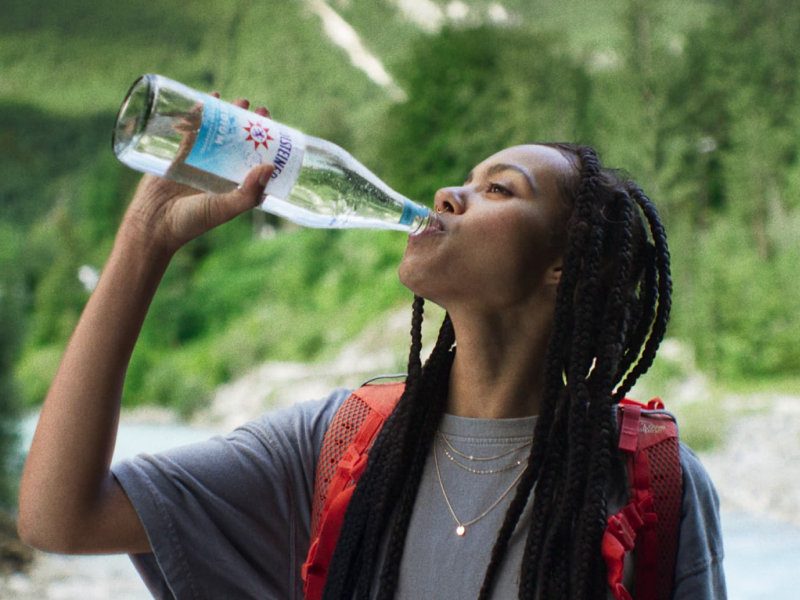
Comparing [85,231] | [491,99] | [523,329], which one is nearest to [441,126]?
[491,99]

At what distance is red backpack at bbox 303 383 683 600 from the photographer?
2.50ft

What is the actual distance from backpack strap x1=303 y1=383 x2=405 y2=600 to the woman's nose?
0.22 meters

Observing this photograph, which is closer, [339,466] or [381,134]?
[339,466]

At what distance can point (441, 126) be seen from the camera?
13.1 ft

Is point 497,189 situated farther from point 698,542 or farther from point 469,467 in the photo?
point 698,542

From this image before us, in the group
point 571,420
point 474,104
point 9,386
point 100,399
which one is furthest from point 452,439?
point 474,104

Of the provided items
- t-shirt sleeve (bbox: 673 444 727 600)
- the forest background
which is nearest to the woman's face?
t-shirt sleeve (bbox: 673 444 727 600)

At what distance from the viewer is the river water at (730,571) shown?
100 inches

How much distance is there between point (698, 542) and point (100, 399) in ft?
1.86

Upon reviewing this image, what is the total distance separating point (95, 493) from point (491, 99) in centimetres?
341

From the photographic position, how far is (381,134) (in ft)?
13.2

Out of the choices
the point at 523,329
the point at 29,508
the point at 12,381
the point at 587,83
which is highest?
the point at 587,83

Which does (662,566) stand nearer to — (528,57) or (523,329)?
(523,329)

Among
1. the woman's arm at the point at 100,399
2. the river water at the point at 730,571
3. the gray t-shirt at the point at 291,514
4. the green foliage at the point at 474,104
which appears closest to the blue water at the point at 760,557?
the river water at the point at 730,571
